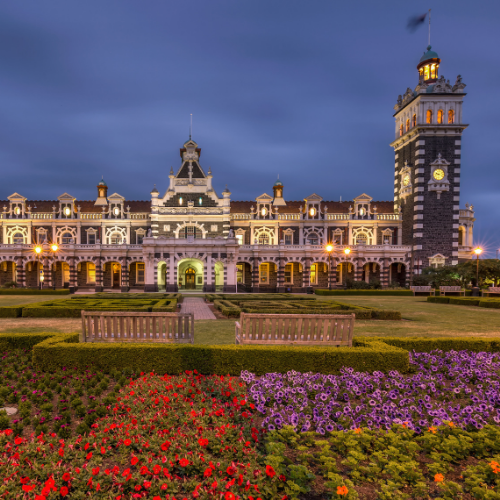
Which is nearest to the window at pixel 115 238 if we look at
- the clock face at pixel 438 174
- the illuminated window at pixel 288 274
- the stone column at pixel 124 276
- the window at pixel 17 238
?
the stone column at pixel 124 276

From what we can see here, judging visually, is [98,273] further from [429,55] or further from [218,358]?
[429,55]

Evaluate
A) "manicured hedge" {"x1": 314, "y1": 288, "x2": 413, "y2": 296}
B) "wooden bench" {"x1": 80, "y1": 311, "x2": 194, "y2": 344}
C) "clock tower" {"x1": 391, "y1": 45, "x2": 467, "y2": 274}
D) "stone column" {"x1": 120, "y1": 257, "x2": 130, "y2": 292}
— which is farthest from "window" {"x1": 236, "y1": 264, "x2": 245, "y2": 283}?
→ "wooden bench" {"x1": 80, "y1": 311, "x2": 194, "y2": 344}

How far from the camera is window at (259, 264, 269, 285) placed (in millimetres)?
45844

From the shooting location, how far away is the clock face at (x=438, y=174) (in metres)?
42.8

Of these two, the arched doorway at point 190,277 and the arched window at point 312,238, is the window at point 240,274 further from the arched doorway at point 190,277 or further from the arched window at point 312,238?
the arched window at point 312,238

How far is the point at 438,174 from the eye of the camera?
42.8 meters

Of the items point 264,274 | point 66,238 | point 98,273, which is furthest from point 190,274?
point 66,238

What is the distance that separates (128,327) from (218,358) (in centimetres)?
285

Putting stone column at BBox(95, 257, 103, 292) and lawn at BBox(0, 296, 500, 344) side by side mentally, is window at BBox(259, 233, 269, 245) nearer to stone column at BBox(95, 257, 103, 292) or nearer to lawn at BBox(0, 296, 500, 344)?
stone column at BBox(95, 257, 103, 292)

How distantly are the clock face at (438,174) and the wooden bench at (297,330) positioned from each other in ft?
138

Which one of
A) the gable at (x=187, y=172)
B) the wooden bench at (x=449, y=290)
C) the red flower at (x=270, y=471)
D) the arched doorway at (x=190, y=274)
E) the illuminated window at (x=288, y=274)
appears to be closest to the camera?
the red flower at (x=270, y=471)

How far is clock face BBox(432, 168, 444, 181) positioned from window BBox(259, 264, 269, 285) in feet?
82.7

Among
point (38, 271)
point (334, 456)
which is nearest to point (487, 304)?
point (334, 456)

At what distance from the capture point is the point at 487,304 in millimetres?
22859
